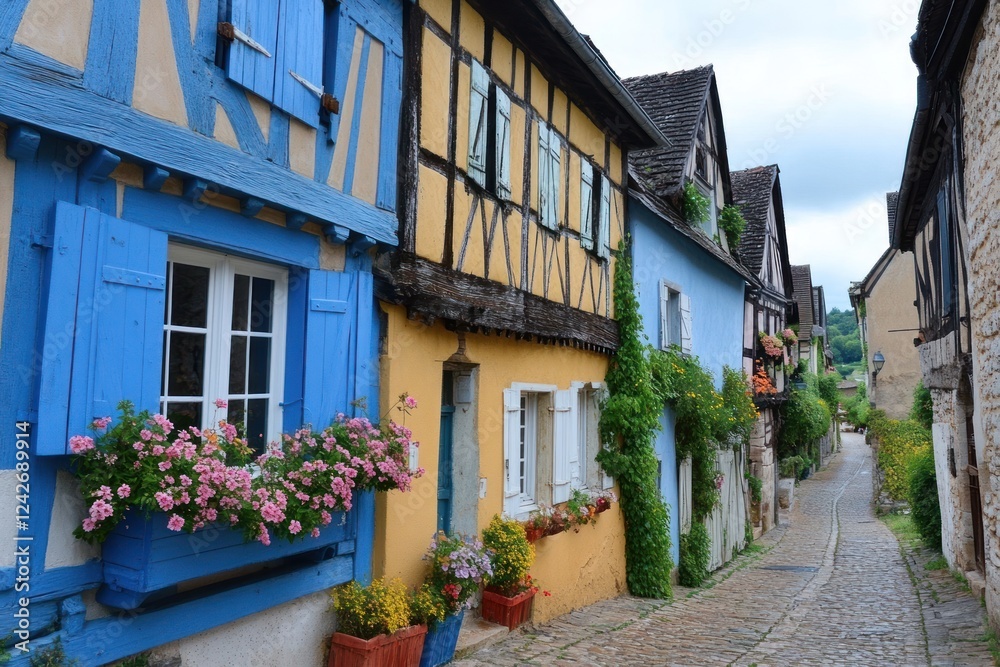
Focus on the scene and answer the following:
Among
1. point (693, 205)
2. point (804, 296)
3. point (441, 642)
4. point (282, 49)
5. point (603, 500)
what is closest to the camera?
point (282, 49)

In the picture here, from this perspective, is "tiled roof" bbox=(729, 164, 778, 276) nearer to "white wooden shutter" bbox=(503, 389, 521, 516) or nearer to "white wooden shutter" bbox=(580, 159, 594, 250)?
"white wooden shutter" bbox=(580, 159, 594, 250)

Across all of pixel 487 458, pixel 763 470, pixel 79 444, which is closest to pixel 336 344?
pixel 79 444

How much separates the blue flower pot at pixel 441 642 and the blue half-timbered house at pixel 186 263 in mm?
676

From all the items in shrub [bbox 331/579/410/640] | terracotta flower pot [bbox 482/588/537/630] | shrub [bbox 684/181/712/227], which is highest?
shrub [bbox 684/181/712/227]

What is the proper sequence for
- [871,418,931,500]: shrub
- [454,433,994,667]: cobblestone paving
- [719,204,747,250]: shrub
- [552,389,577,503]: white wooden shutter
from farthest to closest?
1. [871,418,931,500]: shrub
2. [719,204,747,250]: shrub
3. [552,389,577,503]: white wooden shutter
4. [454,433,994,667]: cobblestone paving

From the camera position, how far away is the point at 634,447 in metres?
8.88

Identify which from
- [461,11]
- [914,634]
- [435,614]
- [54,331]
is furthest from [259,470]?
[914,634]

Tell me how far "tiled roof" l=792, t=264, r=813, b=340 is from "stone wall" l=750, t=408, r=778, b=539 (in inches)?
444

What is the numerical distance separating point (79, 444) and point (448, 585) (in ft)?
9.42

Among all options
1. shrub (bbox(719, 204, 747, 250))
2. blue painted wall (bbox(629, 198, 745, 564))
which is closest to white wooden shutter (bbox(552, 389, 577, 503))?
blue painted wall (bbox(629, 198, 745, 564))

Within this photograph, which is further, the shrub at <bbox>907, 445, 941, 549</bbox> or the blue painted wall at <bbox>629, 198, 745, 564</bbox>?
the shrub at <bbox>907, 445, 941, 549</bbox>

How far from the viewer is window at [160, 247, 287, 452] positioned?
150 inches

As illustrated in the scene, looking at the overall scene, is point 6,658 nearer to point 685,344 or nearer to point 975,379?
point 975,379

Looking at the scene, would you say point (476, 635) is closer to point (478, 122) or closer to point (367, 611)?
point (367, 611)
